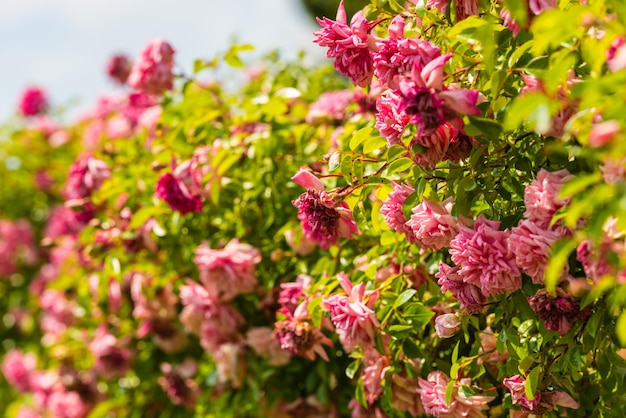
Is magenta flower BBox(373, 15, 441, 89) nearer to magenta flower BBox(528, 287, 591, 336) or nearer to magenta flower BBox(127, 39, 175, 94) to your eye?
magenta flower BBox(528, 287, 591, 336)

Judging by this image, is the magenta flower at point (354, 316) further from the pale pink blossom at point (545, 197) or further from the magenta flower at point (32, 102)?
the magenta flower at point (32, 102)

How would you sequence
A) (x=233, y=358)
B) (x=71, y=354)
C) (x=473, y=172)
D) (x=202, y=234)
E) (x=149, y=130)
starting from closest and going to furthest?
(x=473, y=172), (x=233, y=358), (x=202, y=234), (x=149, y=130), (x=71, y=354)

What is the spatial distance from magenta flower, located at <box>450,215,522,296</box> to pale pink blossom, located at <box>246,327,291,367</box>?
780 mm

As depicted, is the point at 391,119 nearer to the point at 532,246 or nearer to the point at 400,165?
the point at 400,165

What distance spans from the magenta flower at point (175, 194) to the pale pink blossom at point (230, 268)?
0.39 ft

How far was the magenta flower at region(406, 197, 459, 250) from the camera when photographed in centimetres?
104

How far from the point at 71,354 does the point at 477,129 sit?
2086mm

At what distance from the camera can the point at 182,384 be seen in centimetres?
218

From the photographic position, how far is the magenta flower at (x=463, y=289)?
1.04 m

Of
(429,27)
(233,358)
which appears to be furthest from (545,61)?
(233,358)

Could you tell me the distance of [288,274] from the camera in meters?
1.78

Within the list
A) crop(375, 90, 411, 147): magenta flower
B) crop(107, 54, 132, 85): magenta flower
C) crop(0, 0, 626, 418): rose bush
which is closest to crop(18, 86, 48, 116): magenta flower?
crop(107, 54, 132, 85): magenta flower

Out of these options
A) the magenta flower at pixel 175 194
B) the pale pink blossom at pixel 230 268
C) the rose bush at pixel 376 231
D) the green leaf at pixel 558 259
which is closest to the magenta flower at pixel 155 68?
the rose bush at pixel 376 231

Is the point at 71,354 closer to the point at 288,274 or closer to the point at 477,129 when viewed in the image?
the point at 288,274
